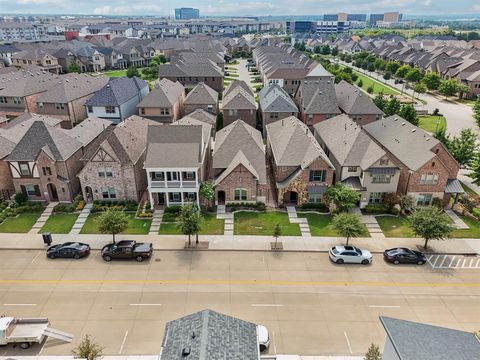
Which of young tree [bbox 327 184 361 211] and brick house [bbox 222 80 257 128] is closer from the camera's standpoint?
young tree [bbox 327 184 361 211]

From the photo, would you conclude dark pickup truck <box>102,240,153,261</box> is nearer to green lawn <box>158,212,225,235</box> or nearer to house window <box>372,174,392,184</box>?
green lawn <box>158,212,225,235</box>

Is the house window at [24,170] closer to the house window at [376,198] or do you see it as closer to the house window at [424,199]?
the house window at [376,198]

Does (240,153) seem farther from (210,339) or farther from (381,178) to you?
(210,339)

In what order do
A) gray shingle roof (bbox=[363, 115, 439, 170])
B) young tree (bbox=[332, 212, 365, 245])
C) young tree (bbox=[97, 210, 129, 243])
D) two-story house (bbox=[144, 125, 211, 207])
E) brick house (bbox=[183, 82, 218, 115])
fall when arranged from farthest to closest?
brick house (bbox=[183, 82, 218, 115]), gray shingle roof (bbox=[363, 115, 439, 170]), two-story house (bbox=[144, 125, 211, 207]), young tree (bbox=[97, 210, 129, 243]), young tree (bbox=[332, 212, 365, 245])

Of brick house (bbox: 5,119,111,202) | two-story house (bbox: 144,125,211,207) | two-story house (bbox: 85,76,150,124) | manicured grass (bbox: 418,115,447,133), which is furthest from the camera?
manicured grass (bbox: 418,115,447,133)

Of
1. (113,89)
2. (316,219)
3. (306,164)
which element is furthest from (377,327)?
(113,89)

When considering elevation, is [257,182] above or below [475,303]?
above

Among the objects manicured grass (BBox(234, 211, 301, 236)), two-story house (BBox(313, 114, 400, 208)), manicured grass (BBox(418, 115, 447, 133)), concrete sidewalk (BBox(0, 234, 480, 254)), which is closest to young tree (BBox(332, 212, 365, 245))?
concrete sidewalk (BBox(0, 234, 480, 254))

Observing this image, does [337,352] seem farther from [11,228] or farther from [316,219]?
[11,228]
